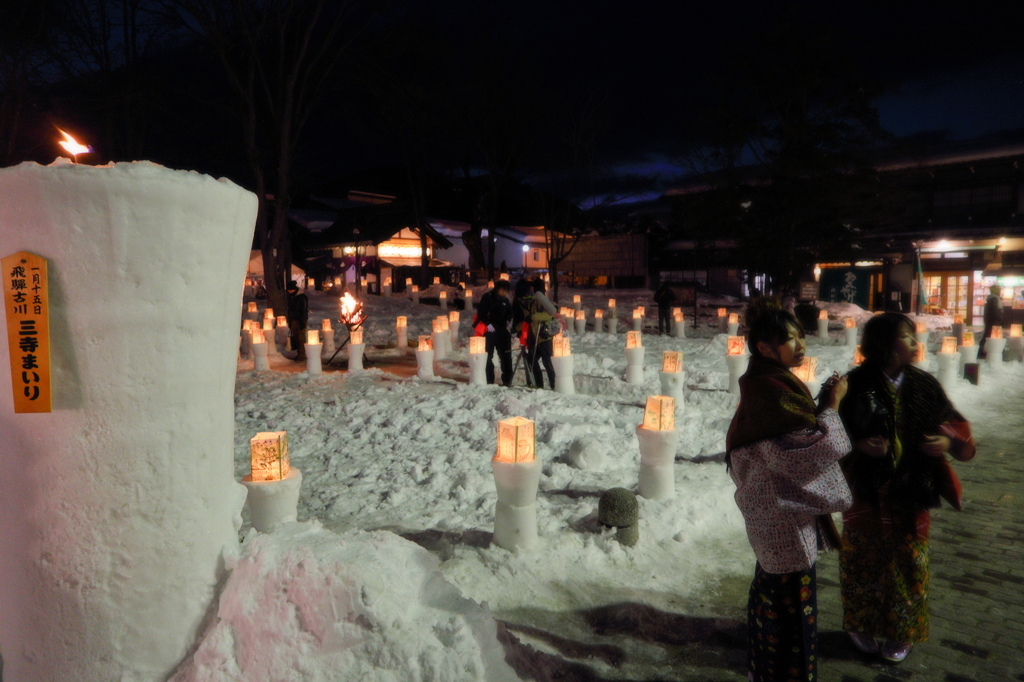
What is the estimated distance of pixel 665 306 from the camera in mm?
17516

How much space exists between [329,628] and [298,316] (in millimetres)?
11828

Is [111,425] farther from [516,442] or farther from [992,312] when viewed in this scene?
[992,312]

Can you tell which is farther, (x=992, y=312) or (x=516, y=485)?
(x=992, y=312)

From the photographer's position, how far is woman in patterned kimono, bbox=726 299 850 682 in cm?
245

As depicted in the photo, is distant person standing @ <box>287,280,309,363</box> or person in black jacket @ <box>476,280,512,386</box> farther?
distant person standing @ <box>287,280,309,363</box>

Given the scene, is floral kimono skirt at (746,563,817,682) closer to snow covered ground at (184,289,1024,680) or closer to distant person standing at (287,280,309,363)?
snow covered ground at (184,289,1024,680)

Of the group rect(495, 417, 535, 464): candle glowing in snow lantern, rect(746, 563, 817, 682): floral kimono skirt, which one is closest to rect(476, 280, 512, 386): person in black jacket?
rect(495, 417, 535, 464): candle glowing in snow lantern

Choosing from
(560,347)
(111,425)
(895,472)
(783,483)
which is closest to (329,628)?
(111,425)

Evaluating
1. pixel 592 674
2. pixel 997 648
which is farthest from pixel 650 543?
pixel 997 648

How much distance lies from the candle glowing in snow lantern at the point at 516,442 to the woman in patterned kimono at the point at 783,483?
1905 millimetres

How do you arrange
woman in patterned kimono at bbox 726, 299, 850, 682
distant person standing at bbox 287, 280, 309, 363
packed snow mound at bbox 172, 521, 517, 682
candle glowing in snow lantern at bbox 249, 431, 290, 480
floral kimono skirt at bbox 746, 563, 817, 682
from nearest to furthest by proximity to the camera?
1. packed snow mound at bbox 172, 521, 517, 682
2. woman in patterned kimono at bbox 726, 299, 850, 682
3. floral kimono skirt at bbox 746, 563, 817, 682
4. candle glowing in snow lantern at bbox 249, 431, 290, 480
5. distant person standing at bbox 287, 280, 309, 363

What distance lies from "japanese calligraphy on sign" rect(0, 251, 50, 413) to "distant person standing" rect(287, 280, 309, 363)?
11.2 m

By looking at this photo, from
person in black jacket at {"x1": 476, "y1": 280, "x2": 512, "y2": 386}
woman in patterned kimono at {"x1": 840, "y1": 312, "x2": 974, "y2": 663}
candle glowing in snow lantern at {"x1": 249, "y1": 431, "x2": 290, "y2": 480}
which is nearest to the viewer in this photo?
woman in patterned kimono at {"x1": 840, "y1": 312, "x2": 974, "y2": 663}

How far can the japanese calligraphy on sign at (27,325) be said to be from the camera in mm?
2023
